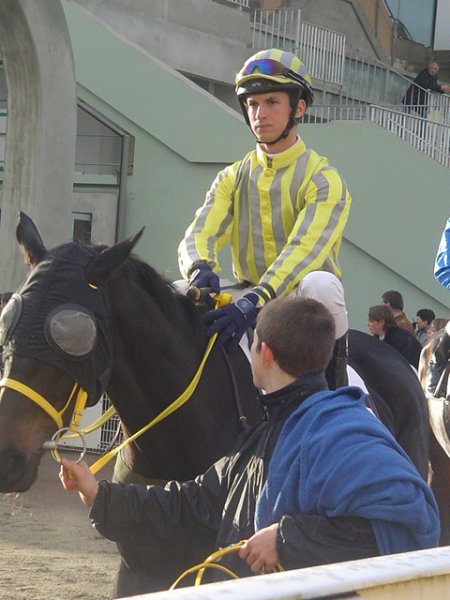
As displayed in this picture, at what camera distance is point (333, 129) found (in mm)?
14883

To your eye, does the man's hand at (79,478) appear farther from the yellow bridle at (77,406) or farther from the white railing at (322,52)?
the white railing at (322,52)

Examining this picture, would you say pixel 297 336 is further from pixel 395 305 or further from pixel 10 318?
pixel 395 305

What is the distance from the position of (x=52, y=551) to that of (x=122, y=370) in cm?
409

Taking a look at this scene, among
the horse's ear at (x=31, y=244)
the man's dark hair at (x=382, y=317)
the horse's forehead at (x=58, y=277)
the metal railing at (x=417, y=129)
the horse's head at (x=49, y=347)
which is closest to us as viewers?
the horse's head at (x=49, y=347)

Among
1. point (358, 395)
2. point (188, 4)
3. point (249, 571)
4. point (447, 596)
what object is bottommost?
point (249, 571)

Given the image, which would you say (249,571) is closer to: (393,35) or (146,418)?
(146,418)

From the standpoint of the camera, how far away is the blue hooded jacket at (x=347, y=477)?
2605mm

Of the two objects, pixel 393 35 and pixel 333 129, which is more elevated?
pixel 393 35

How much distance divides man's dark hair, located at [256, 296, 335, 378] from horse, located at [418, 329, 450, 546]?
259 cm

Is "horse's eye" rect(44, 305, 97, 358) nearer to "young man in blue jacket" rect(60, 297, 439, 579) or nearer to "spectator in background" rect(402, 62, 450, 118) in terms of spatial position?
"young man in blue jacket" rect(60, 297, 439, 579)

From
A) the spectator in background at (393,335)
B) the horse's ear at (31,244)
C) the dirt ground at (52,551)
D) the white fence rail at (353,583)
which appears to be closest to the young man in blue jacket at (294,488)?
Answer: the white fence rail at (353,583)

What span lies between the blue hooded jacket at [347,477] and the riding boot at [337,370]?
5.00 feet

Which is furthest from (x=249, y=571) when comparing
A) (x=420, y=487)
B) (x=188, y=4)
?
(x=188, y=4)

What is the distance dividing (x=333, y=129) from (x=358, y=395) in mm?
12338
